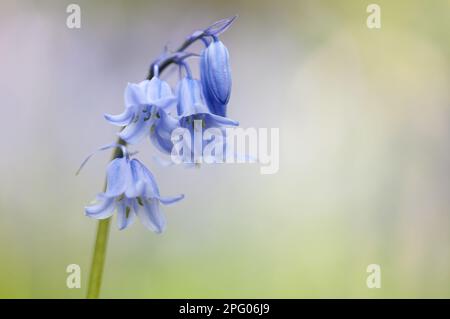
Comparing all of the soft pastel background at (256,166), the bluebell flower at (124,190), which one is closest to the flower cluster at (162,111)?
the bluebell flower at (124,190)

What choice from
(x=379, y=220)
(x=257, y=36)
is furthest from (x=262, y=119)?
(x=379, y=220)

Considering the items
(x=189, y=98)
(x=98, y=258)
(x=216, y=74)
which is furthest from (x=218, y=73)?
(x=98, y=258)

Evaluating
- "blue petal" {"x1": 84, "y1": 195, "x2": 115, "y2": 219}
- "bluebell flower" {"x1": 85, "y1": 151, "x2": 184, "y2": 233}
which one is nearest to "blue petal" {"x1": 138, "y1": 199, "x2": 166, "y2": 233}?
"bluebell flower" {"x1": 85, "y1": 151, "x2": 184, "y2": 233}

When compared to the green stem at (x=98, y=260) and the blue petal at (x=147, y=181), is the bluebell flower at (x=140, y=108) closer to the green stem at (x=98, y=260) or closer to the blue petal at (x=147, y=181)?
the blue petal at (x=147, y=181)

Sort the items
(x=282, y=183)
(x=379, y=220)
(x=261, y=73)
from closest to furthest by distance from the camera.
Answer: (x=379, y=220)
(x=282, y=183)
(x=261, y=73)

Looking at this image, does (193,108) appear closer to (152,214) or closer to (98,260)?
(152,214)
